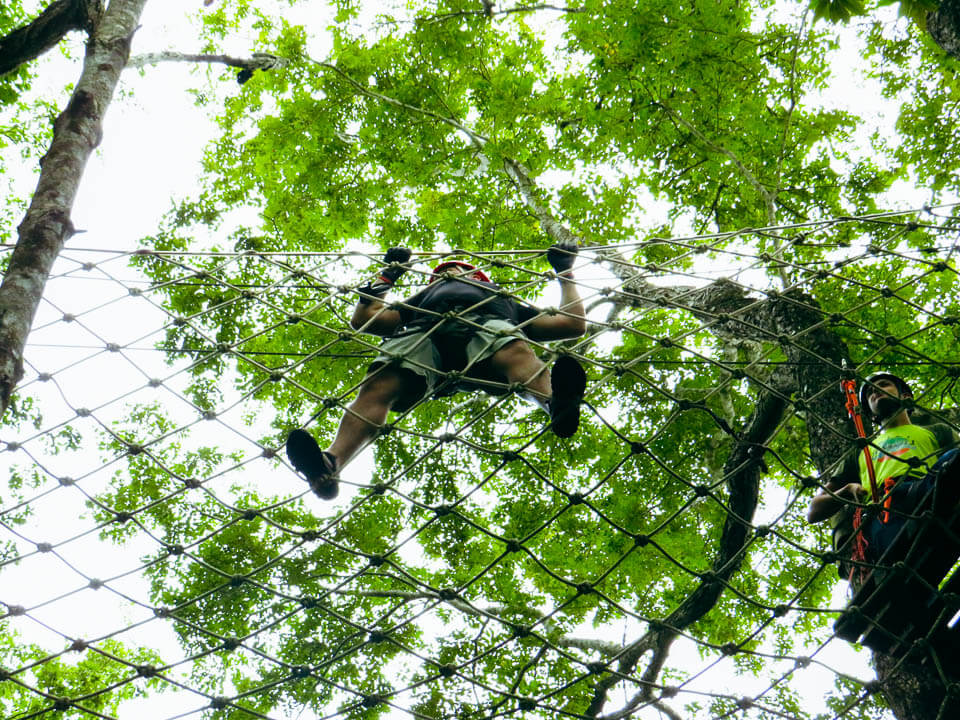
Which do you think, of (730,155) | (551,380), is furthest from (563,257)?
(730,155)

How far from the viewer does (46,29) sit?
2.84 meters

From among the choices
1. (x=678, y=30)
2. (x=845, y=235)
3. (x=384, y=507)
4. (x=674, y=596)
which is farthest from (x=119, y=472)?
(x=845, y=235)

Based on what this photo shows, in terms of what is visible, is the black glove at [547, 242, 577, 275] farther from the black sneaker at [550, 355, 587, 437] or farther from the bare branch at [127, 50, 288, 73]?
the bare branch at [127, 50, 288, 73]

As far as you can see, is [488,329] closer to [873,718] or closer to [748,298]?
[748,298]

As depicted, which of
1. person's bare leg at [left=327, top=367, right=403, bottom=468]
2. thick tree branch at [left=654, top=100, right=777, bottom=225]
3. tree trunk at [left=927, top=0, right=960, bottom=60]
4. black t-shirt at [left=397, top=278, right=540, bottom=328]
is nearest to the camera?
person's bare leg at [left=327, top=367, right=403, bottom=468]

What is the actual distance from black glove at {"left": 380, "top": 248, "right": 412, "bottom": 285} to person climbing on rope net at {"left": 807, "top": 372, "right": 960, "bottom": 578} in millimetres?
1658

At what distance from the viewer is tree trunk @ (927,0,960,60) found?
325 cm

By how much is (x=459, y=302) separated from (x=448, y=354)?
0.63 ft

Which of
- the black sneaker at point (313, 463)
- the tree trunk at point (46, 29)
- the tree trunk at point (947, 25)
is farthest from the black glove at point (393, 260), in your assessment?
the tree trunk at point (947, 25)

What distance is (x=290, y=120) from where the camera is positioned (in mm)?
6070

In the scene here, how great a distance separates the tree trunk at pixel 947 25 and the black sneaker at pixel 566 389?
2115 mm

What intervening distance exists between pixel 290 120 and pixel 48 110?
5.93 feet

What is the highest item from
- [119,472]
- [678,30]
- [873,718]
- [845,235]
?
[678,30]

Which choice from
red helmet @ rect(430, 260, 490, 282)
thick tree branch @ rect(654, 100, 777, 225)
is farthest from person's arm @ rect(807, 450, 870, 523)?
thick tree branch @ rect(654, 100, 777, 225)
